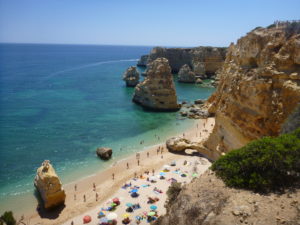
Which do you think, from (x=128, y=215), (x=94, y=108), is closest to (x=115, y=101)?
(x=94, y=108)

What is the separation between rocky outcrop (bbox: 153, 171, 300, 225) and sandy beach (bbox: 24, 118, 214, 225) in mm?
9659

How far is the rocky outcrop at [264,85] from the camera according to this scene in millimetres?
15594

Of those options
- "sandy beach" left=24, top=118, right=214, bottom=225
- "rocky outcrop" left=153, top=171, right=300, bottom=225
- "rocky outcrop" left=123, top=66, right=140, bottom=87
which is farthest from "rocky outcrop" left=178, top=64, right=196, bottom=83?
"rocky outcrop" left=153, top=171, right=300, bottom=225

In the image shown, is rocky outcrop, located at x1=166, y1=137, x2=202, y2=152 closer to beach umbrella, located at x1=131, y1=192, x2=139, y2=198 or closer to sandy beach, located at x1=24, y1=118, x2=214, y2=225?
sandy beach, located at x1=24, y1=118, x2=214, y2=225

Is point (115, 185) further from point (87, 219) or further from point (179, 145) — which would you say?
point (179, 145)

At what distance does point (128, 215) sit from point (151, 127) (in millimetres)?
21032

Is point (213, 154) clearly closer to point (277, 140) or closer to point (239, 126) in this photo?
point (239, 126)

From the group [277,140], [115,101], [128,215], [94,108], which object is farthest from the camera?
[115,101]

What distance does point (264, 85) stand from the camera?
16.3m

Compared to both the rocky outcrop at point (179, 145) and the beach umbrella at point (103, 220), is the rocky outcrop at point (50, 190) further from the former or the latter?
the rocky outcrop at point (179, 145)

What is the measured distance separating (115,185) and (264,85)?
15.2 m

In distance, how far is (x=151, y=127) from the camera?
126 ft

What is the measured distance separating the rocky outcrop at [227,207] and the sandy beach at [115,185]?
9.66m

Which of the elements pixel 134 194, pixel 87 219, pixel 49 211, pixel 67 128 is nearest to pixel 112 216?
pixel 87 219
